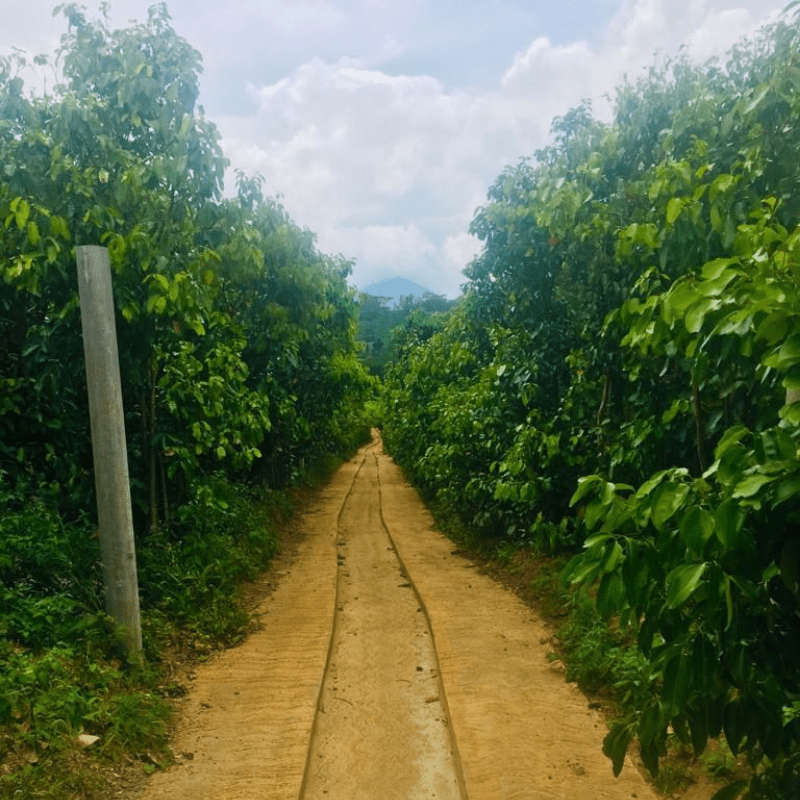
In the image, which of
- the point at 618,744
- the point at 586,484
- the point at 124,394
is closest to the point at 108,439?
the point at 124,394

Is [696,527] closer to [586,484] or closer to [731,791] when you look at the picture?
[586,484]

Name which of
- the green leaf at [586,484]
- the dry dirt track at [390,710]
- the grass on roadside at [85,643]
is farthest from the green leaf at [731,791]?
the grass on roadside at [85,643]

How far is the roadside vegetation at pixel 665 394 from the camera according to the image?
6.46 feet

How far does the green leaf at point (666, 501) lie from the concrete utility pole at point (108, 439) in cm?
361

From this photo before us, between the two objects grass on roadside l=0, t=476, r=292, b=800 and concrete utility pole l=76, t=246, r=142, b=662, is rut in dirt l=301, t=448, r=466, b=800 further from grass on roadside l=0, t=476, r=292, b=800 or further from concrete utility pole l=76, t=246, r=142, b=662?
concrete utility pole l=76, t=246, r=142, b=662

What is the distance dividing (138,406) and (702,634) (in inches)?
218

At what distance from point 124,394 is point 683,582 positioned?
18.5 feet

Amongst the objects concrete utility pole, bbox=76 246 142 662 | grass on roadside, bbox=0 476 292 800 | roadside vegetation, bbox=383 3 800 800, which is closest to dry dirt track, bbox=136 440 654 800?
grass on roadside, bbox=0 476 292 800

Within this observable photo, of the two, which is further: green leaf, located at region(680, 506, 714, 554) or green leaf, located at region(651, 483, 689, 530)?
green leaf, located at region(651, 483, 689, 530)

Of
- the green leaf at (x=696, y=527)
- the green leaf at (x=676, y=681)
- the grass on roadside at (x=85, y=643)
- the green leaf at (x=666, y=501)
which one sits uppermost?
the green leaf at (x=666, y=501)

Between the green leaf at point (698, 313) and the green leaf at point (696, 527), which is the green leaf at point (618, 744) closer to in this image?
the green leaf at point (696, 527)

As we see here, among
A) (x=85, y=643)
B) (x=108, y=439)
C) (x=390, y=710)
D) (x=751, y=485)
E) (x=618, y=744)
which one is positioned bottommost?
(x=390, y=710)

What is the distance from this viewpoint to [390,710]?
480 centimetres

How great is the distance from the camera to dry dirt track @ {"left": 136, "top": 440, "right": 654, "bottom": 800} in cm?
374
